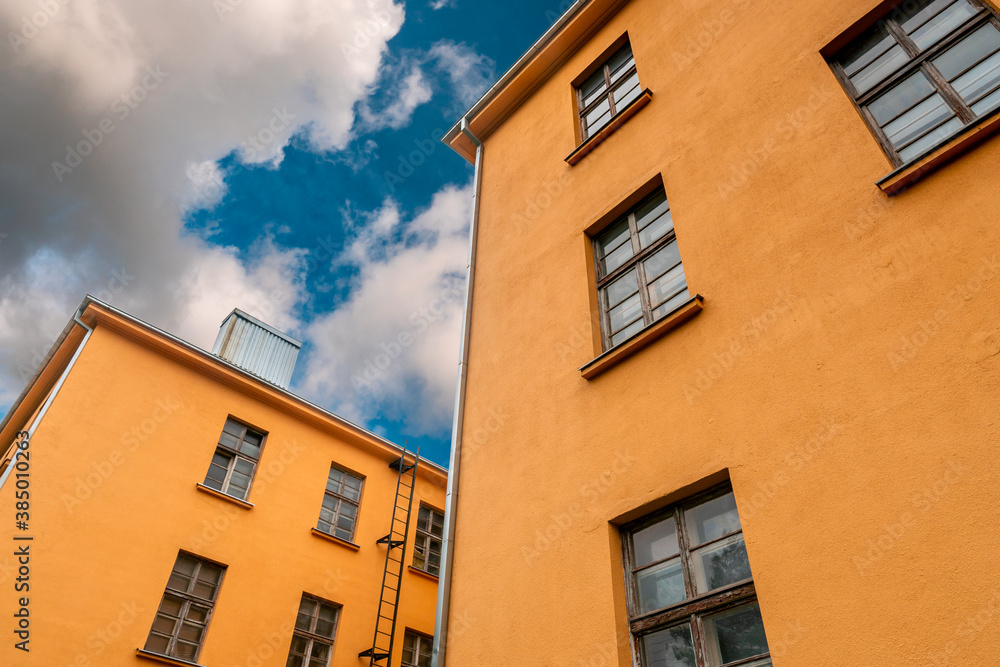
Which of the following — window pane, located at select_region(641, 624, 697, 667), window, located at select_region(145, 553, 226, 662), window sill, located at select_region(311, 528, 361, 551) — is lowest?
window pane, located at select_region(641, 624, 697, 667)

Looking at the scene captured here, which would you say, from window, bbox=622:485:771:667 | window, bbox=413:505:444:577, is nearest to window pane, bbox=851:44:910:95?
window, bbox=622:485:771:667

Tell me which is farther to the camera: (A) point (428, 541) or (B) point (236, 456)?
(A) point (428, 541)

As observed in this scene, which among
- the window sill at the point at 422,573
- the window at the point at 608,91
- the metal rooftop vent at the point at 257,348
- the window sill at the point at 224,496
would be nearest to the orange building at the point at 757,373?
the window at the point at 608,91

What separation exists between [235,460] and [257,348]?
3.91m

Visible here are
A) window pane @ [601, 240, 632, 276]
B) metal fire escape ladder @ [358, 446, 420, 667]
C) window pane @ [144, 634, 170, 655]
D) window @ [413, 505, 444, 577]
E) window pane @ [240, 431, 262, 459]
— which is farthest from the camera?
window @ [413, 505, 444, 577]

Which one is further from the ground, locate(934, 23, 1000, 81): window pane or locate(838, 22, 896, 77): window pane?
locate(838, 22, 896, 77): window pane

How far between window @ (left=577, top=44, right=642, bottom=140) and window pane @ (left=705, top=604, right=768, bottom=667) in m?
6.01

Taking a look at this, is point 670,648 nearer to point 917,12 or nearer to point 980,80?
point 980,80

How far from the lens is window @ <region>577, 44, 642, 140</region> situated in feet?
27.3

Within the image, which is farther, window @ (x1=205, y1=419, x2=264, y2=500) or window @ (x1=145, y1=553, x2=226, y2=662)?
window @ (x1=205, y1=419, x2=264, y2=500)

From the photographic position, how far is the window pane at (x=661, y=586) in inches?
178

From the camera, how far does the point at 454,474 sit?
6.95 m

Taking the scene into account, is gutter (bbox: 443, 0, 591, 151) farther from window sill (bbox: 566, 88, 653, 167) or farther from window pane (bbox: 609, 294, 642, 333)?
window pane (bbox: 609, 294, 642, 333)

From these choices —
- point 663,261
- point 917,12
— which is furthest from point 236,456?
point 917,12
